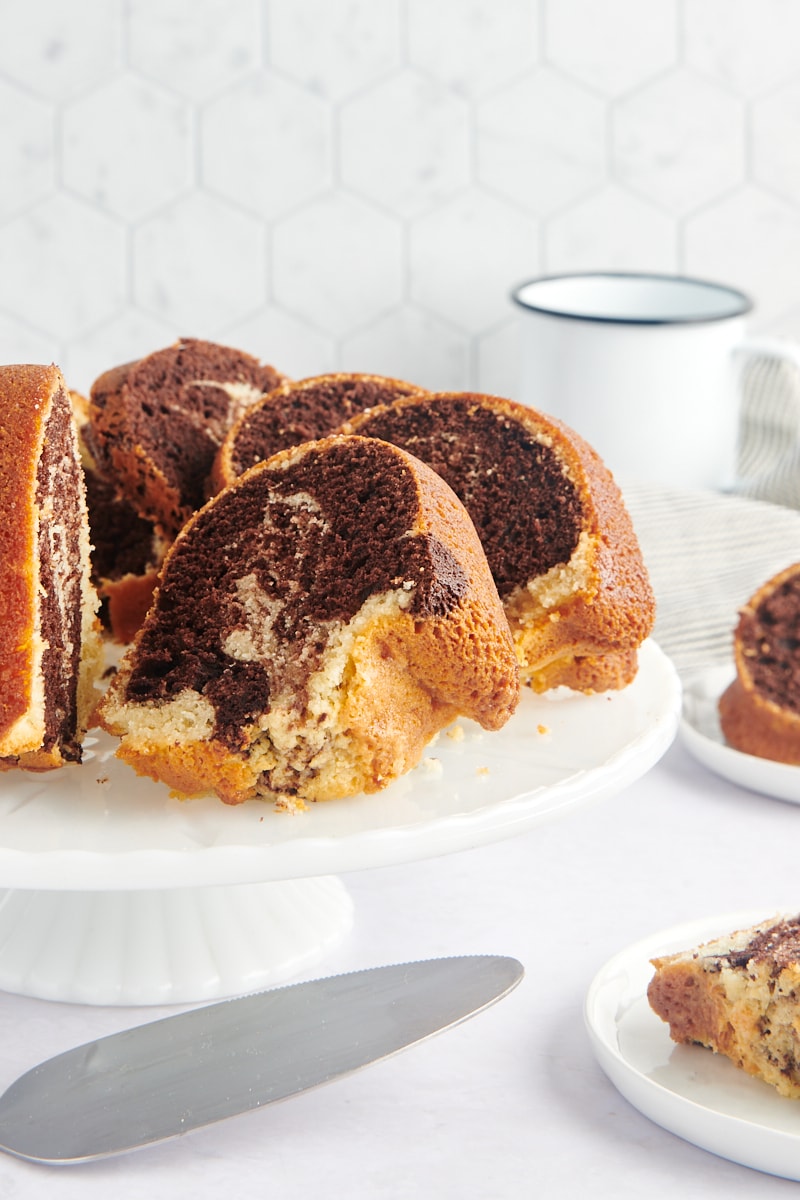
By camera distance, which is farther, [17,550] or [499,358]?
[499,358]

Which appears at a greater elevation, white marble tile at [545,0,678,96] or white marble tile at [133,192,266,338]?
white marble tile at [545,0,678,96]

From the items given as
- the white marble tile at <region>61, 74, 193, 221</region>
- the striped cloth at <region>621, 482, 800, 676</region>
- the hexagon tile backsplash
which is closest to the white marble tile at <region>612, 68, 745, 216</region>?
the hexagon tile backsplash

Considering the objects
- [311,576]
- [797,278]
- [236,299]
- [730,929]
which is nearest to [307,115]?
[236,299]

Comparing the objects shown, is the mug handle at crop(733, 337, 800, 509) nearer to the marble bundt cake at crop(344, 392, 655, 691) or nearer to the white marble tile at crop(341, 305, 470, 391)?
the white marble tile at crop(341, 305, 470, 391)

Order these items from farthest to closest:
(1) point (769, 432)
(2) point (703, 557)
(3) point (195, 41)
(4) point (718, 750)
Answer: (3) point (195, 41) < (1) point (769, 432) < (2) point (703, 557) < (4) point (718, 750)

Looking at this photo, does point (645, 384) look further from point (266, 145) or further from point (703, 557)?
point (266, 145)

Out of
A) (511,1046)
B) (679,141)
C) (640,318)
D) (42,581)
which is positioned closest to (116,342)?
(640,318)

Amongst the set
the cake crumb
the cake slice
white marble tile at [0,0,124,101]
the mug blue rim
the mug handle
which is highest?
white marble tile at [0,0,124,101]
